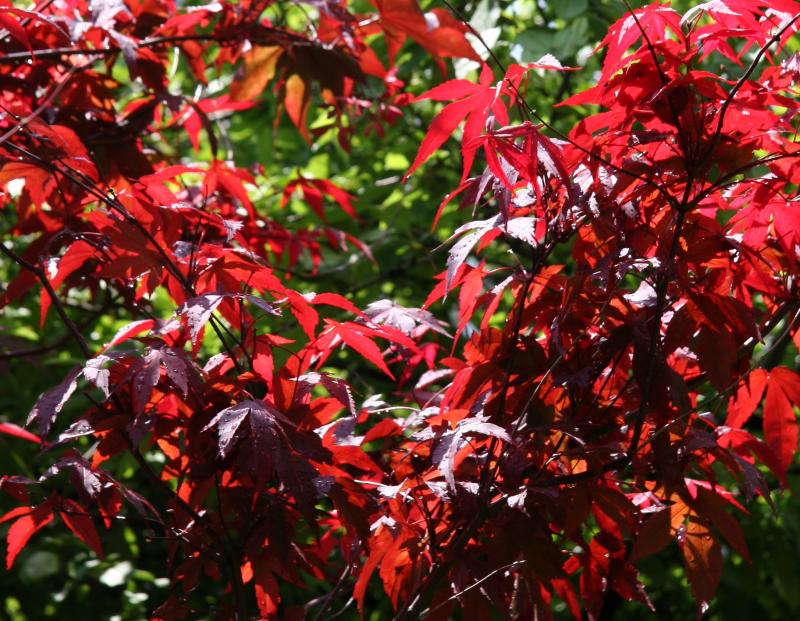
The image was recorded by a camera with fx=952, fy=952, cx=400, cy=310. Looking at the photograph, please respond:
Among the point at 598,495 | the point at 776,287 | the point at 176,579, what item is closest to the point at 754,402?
the point at 776,287

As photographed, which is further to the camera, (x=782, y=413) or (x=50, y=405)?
(x=782, y=413)

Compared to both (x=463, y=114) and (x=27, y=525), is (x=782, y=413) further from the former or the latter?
(x=27, y=525)

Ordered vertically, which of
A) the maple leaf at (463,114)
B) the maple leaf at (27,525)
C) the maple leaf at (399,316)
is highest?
the maple leaf at (463,114)

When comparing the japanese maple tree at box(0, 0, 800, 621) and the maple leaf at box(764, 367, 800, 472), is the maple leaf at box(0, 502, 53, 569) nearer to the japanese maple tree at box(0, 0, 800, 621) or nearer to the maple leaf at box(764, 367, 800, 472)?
the japanese maple tree at box(0, 0, 800, 621)

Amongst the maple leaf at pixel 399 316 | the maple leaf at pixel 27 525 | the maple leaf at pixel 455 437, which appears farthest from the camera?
the maple leaf at pixel 399 316

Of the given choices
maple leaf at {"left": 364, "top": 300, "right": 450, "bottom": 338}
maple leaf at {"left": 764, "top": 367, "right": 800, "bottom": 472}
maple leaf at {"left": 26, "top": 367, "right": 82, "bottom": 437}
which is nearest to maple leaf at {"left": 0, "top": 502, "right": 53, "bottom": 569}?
maple leaf at {"left": 26, "top": 367, "right": 82, "bottom": 437}

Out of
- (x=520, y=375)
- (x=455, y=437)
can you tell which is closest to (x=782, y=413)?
(x=520, y=375)

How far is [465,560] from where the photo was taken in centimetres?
114

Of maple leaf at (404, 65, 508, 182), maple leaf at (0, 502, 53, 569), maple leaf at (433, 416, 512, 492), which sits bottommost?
maple leaf at (0, 502, 53, 569)

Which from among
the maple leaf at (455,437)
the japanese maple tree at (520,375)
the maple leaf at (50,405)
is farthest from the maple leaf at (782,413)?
the maple leaf at (50,405)

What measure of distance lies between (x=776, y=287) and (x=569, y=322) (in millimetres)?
276

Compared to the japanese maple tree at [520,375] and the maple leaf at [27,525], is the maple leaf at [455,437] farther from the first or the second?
the maple leaf at [27,525]

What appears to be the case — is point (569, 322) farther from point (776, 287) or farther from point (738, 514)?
point (738, 514)

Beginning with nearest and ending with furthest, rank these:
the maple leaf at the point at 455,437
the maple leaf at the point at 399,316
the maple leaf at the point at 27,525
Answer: the maple leaf at the point at 455,437, the maple leaf at the point at 27,525, the maple leaf at the point at 399,316
